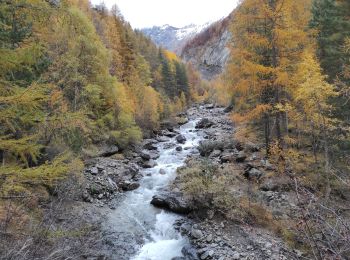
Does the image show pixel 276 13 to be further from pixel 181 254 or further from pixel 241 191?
pixel 181 254

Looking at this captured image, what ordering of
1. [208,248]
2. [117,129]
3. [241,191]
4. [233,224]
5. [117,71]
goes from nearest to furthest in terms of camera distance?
1. [208,248]
2. [233,224]
3. [241,191]
4. [117,129]
5. [117,71]

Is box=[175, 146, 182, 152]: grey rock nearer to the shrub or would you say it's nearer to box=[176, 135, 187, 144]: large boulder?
box=[176, 135, 187, 144]: large boulder

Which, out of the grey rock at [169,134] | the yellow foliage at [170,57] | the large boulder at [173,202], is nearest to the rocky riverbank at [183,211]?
the large boulder at [173,202]

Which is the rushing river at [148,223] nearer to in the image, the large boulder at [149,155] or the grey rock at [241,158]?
the large boulder at [149,155]

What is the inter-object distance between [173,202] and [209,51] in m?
128

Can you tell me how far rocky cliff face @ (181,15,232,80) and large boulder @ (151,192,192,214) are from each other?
4084 inches

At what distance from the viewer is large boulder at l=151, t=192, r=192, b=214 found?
14.8 meters

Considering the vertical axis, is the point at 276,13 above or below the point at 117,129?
above

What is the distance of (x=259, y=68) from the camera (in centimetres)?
1598

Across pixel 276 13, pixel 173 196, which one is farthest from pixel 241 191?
pixel 276 13

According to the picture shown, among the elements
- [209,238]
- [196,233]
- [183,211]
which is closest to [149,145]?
[183,211]

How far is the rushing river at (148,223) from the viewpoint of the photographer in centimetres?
1237

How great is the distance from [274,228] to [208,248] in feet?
9.93

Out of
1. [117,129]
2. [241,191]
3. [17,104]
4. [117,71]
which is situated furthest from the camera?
[117,71]
